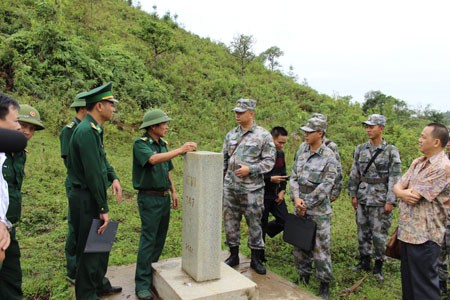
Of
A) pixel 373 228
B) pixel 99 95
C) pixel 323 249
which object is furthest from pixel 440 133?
pixel 99 95

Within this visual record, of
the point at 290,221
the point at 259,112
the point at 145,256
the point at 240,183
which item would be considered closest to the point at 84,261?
the point at 145,256

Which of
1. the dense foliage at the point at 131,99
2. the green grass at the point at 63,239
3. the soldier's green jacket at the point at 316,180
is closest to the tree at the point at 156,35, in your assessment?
the dense foliage at the point at 131,99

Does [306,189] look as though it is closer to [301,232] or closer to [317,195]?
[317,195]

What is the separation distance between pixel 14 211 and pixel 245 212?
7.85 feet

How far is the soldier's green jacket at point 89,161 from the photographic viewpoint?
305 cm

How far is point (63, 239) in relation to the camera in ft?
16.5

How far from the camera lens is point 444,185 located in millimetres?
3252

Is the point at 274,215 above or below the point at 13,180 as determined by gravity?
below

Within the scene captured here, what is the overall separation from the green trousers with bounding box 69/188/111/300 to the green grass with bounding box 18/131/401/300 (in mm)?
426

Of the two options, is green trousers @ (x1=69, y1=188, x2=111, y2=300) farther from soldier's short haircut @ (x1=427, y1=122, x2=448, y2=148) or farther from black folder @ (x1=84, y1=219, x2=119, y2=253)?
soldier's short haircut @ (x1=427, y1=122, x2=448, y2=148)

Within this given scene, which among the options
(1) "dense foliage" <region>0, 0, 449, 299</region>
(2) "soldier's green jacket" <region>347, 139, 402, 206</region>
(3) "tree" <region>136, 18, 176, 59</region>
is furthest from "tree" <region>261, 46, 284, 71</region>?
(2) "soldier's green jacket" <region>347, 139, 402, 206</region>

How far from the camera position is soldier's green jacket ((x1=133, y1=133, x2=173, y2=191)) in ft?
11.7

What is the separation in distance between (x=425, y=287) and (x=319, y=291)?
3.71 ft

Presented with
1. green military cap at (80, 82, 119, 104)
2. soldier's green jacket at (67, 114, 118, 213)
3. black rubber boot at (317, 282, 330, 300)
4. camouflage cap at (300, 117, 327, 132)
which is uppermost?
green military cap at (80, 82, 119, 104)
